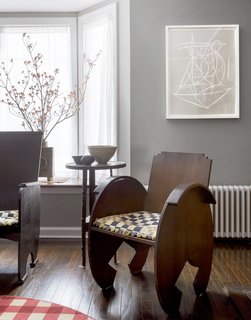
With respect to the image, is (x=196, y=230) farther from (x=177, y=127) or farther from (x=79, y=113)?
(x=79, y=113)

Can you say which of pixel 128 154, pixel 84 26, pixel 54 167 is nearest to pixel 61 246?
pixel 54 167

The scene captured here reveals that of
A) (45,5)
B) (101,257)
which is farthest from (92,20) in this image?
(101,257)

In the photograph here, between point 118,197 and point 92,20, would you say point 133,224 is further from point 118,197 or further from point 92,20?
point 92,20

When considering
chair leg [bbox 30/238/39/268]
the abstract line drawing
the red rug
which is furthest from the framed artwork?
the red rug

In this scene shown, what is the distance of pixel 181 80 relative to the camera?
134 inches

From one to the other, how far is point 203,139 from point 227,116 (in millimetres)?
283

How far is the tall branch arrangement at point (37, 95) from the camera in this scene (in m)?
3.54

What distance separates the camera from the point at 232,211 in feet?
10.9

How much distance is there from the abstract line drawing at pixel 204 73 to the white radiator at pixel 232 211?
78cm

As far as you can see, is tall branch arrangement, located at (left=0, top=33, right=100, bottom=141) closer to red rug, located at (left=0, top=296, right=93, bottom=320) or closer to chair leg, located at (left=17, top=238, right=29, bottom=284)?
chair leg, located at (left=17, top=238, right=29, bottom=284)

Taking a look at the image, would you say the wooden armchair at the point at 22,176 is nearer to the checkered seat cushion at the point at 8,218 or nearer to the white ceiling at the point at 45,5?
the checkered seat cushion at the point at 8,218

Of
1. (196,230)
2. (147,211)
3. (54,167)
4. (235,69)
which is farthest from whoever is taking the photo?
(54,167)

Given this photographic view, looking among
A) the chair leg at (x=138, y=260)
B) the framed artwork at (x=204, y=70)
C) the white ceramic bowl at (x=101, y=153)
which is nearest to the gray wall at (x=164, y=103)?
the framed artwork at (x=204, y=70)

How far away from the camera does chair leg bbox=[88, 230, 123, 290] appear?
243cm
